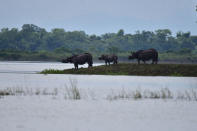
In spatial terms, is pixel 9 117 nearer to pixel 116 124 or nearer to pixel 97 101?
pixel 116 124

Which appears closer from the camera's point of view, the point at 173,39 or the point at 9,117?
the point at 9,117

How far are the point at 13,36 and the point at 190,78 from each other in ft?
521

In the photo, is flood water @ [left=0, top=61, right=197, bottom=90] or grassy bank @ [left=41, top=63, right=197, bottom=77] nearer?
flood water @ [left=0, top=61, right=197, bottom=90]

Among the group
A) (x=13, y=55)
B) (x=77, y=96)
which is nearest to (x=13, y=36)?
(x=13, y=55)

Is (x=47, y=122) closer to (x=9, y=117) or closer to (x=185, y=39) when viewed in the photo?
(x=9, y=117)

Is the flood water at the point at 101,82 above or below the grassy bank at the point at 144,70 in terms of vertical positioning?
below

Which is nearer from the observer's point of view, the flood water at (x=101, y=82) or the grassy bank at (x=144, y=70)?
the flood water at (x=101, y=82)

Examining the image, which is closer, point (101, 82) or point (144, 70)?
point (101, 82)

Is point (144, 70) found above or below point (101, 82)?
above

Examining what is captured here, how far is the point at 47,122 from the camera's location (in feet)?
58.0

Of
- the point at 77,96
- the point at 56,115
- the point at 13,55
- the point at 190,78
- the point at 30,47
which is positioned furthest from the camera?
the point at 30,47

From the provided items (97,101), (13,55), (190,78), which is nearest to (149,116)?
(97,101)

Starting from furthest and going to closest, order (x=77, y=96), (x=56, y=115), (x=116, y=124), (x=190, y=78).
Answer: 1. (x=190, y=78)
2. (x=77, y=96)
3. (x=56, y=115)
4. (x=116, y=124)

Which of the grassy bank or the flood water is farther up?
the grassy bank
